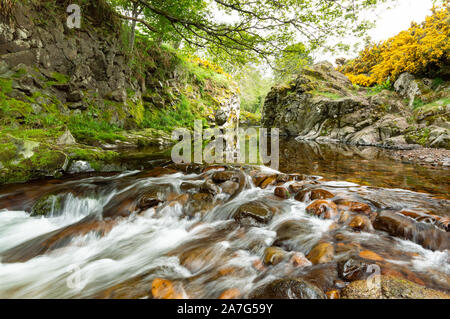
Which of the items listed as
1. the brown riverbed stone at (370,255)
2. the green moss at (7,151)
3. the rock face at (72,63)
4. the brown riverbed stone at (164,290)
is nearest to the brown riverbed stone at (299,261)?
the brown riverbed stone at (370,255)

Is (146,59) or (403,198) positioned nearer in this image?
(403,198)

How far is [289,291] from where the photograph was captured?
53.6 inches

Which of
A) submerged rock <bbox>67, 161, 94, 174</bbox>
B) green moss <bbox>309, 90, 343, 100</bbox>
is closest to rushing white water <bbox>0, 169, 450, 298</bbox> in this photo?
submerged rock <bbox>67, 161, 94, 174</bbox>

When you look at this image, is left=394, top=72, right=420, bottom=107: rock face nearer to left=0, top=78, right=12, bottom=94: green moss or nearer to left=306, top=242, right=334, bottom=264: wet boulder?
left=306, top=242, right=334, bottom=264: wet boulder

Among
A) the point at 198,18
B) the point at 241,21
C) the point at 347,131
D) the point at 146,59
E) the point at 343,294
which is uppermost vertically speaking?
the point at 146,59

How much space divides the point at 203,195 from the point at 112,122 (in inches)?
282

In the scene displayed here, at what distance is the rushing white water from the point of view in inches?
70.1

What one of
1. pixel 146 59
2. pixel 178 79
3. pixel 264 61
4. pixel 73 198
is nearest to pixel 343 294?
pixel 73 198

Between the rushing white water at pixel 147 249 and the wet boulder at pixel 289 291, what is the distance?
188 mm

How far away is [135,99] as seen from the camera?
1062cm

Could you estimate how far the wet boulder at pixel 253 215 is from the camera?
275cm

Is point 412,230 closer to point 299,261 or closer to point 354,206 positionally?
point 354,206

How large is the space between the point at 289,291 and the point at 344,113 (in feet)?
53.5
